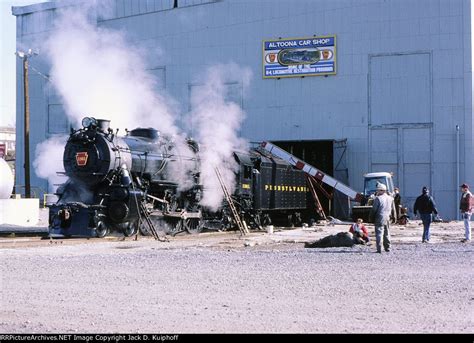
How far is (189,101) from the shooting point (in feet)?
134

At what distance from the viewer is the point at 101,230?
2005 cm

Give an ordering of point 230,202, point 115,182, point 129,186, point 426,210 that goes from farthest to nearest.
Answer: point 230,202 → point 115,182 → point 129,186 → point 426,210

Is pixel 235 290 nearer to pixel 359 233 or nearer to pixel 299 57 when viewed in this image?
pixel 359 233

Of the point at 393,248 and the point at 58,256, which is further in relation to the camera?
the point at 393,248

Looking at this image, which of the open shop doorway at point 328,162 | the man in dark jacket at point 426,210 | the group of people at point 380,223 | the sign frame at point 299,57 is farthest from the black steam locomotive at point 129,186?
the sign frame at point 299,57

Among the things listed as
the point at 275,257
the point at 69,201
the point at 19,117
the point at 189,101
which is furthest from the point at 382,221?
the point at 19,117

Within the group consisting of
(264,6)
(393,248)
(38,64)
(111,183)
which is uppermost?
(264,6)

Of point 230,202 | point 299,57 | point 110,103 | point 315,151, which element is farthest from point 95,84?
point 315,151

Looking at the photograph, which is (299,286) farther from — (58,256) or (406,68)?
(406,68)

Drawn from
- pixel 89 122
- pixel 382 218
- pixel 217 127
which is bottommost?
pixel 382 218

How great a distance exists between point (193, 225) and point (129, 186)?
3.68 metres

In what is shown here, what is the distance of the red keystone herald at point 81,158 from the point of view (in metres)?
20.6

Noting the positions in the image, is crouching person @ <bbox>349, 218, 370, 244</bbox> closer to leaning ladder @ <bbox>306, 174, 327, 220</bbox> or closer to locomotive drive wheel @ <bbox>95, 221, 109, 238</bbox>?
locomotive drive wheel @ <bbox>95, 221, 109, 238</bbox>

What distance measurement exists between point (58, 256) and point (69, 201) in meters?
6.66
